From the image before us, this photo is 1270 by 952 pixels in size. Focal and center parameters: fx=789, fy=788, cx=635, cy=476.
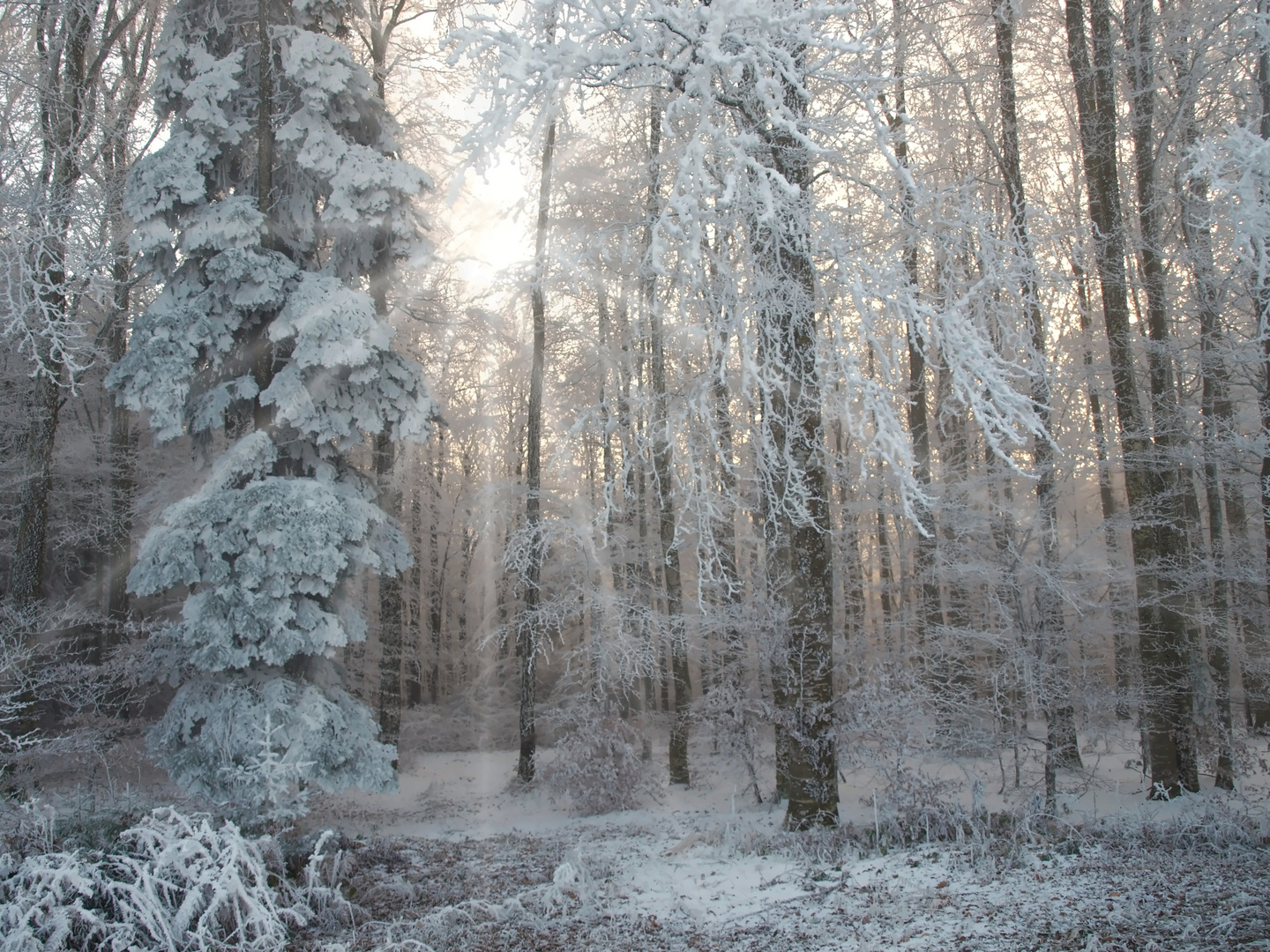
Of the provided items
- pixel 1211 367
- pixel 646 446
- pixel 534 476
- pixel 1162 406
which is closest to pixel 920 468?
pixel 1162 406

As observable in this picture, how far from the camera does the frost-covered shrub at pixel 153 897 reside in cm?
473

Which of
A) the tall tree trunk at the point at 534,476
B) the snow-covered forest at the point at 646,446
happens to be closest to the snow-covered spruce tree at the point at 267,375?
the snow-covered forest at the point at 646,446

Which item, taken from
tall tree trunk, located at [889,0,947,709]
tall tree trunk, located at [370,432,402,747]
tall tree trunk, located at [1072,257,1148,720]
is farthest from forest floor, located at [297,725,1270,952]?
tall tree trunk, located at [370,432,402,747]

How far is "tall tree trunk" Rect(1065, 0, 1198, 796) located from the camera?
920 centimetres

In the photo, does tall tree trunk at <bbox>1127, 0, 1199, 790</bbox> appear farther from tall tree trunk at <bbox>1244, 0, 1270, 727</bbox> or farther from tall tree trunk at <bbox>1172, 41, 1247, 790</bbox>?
tall tree trunk at <bbox>1244, 0, 1270, 727</bbox>

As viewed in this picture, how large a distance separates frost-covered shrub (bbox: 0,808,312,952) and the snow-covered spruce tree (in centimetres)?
177

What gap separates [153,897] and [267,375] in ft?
19.9

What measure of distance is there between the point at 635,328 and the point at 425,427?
13.2ft

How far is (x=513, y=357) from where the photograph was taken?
14938mm

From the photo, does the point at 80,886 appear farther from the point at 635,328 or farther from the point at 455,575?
the point at 455,575

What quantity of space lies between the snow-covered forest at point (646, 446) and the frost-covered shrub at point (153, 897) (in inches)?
2.0

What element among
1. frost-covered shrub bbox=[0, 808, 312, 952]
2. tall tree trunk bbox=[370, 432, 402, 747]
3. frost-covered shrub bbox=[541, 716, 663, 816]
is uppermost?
tall tree trunk bbox=[370, 432, 402, 747]

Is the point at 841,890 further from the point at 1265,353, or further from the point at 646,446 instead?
the point at 1265,353

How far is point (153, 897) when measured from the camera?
4918 mm
